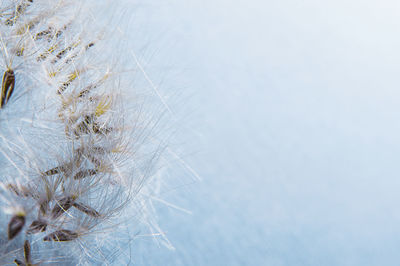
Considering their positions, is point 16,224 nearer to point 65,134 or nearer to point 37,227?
point 37,227

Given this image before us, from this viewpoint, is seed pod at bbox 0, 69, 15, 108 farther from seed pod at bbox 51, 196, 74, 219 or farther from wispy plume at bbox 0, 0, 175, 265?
seed pod at bbox 51, 196, 74, 219

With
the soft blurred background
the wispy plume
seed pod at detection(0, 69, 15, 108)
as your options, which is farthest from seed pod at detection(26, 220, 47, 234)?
the soft blurred background

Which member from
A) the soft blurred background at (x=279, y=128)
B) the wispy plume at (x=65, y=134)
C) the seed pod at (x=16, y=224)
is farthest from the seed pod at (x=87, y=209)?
the soft blurred background at (x=279, y=128)

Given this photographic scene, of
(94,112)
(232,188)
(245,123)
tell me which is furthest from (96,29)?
(245,123)

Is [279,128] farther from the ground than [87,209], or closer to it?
closer to it

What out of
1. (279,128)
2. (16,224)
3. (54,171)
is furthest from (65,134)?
(279,128)

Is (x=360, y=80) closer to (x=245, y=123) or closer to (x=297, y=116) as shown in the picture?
(x=297, y=116)

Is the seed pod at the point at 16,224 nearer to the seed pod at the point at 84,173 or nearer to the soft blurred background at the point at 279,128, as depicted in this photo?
the seed pod at the point at 84,173
